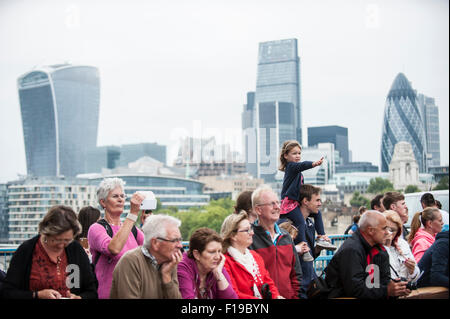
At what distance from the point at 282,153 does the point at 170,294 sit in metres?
2.26

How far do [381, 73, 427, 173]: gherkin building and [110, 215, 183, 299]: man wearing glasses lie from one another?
143m

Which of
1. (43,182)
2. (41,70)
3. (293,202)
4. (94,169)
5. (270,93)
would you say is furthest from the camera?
(270,93)

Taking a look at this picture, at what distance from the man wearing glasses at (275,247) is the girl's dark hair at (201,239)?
60cm

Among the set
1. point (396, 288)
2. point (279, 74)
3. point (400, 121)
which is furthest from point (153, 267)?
point (279, 74)

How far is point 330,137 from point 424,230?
454ft

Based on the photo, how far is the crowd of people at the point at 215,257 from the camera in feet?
10.0

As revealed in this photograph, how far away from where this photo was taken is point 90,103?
15025 centimetres

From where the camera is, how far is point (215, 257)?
324cm

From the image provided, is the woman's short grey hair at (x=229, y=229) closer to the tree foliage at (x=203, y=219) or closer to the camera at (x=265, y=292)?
the camera at (x=265, y=292)

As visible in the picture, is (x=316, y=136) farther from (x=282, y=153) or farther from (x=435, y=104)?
(x=282, y=153)

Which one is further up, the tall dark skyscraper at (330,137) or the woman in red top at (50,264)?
the tall dark skyscraper at (330,137)

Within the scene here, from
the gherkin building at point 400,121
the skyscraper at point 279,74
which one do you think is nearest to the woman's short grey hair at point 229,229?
the gherkin building at point 400,121

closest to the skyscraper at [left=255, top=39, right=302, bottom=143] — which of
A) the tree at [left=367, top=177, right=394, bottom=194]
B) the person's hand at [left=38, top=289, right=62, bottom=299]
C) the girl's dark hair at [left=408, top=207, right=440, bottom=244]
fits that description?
the tree at [left=367, top=177, right=394, bottom=194]
